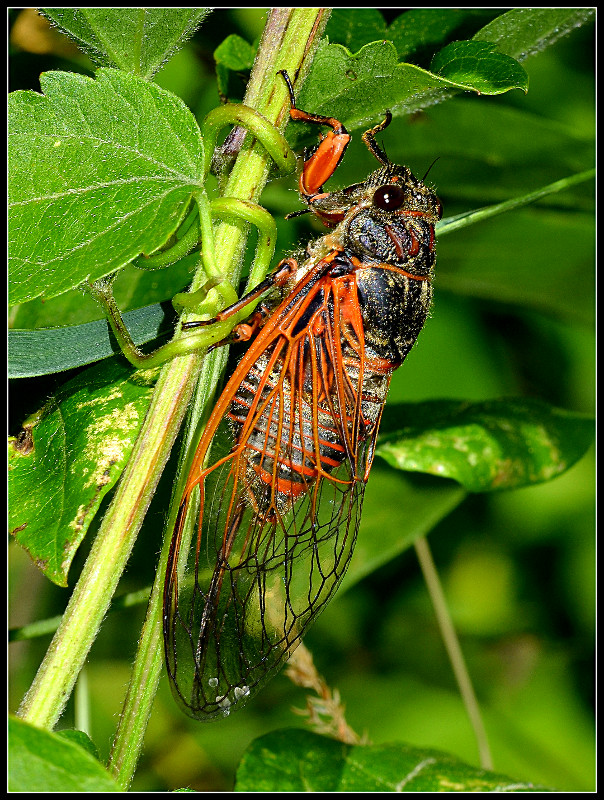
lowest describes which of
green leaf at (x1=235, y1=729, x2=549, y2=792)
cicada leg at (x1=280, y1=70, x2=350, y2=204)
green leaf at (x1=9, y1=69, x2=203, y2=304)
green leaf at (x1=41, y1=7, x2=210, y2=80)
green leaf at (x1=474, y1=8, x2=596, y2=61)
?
green leaf at (x1=235, y1=729, x2=549, y2=792)

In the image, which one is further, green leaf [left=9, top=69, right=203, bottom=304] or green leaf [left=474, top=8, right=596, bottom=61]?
green leaf [left=474, top=8, right=596, bottom=61]

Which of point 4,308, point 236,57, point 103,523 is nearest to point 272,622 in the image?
point 103,523

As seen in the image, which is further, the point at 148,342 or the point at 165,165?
the point at 148,342

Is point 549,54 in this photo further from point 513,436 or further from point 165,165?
point 165,165

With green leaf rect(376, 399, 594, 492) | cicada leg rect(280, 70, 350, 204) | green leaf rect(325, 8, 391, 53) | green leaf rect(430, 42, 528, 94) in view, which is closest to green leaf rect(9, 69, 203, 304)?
cicada leg rect(280, 70, 350, 204)

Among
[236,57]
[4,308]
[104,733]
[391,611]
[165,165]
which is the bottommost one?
[104,733]

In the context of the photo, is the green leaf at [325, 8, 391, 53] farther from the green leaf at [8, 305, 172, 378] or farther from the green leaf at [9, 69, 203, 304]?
the green leaf at [8, 305, 172, 378]

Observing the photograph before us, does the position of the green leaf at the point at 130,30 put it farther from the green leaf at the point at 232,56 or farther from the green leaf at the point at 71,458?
the green leaf at the point at 71,458
